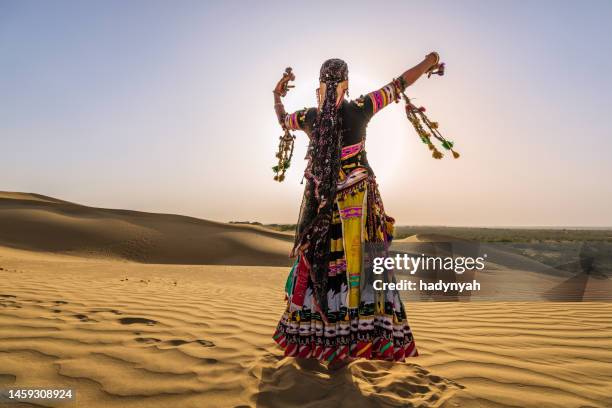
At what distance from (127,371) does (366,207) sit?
2043mm

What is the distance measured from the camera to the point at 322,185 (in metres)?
2.92

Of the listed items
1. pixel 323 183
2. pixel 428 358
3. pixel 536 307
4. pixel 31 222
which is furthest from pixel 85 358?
pixel 31 222

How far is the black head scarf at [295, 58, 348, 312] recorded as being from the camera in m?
2.90

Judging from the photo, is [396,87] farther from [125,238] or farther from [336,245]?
[125,238]

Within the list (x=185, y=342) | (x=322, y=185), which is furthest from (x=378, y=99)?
(x=185, y=342)

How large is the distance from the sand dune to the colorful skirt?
46.1 ft

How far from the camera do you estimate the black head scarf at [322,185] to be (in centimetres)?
290

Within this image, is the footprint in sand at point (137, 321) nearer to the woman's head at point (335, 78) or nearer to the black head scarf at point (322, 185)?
the black head scarf at point (322, 185)

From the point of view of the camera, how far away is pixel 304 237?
115 inches

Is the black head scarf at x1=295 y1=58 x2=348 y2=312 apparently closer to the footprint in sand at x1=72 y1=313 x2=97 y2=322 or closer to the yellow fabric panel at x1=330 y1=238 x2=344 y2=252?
the yellow fabric panel at x1=330 y1=238 x2=344 y2=252

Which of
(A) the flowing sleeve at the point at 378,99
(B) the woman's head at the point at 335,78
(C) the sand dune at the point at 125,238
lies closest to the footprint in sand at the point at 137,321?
(B) the woman's head at the point at 335,78

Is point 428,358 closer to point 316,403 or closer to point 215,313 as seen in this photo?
point 316,403

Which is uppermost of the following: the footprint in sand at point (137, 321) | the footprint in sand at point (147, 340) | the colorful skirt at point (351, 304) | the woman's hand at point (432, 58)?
the woman's hand at point (432, 58)

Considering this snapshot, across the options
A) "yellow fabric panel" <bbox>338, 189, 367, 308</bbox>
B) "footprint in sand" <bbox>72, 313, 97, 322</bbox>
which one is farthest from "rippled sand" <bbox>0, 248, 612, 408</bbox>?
"yellow fabric panel" <bbox>338, 189, 367, 308</bbox>
